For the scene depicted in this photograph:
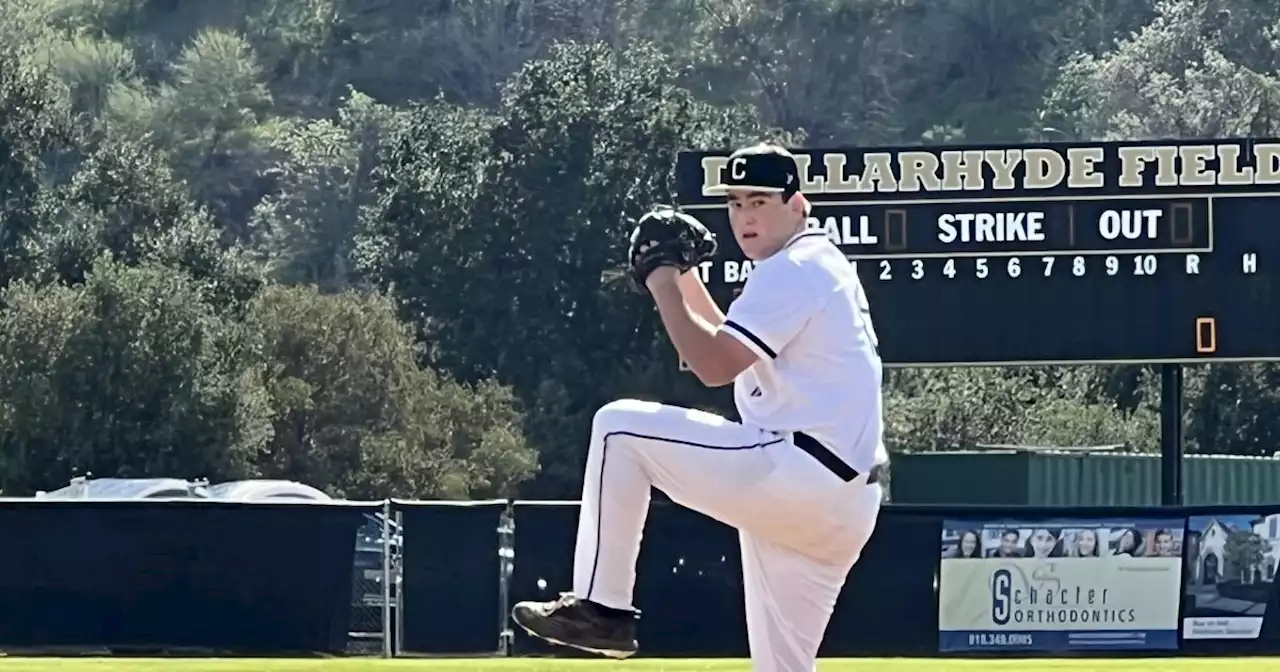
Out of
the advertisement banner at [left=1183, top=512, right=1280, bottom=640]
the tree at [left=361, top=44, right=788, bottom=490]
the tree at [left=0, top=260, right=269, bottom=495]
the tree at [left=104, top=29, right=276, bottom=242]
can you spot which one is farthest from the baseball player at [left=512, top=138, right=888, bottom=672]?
the tree at [left=104, top=29, right=276, bottom=242]

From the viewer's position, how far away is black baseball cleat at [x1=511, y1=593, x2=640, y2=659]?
6258 millimetres

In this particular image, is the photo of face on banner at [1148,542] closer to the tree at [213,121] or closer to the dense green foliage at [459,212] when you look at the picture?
the dense green foliage at [459,212]

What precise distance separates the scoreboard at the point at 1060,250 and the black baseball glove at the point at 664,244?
13.4 meters

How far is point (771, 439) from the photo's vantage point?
635cm

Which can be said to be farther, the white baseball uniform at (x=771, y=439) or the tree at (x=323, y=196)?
the tree at (x=323, y=196)

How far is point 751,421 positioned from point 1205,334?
1422cm

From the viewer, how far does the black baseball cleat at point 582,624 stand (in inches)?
246

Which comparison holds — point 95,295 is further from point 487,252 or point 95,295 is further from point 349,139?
point 349,139

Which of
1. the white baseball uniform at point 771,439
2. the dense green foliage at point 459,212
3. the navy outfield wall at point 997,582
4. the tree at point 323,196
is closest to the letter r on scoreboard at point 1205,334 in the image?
the navy outfield wall at point 997,582

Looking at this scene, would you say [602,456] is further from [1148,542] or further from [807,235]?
[1148,542]

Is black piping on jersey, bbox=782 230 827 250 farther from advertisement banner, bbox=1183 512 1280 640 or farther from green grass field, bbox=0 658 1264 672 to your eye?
advertisement banner, bbox=1183 512 1280 640

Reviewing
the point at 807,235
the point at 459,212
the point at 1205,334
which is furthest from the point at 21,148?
the point at 807,235

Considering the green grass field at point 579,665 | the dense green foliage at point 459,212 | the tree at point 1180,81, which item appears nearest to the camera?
the green grass field at point 579,665

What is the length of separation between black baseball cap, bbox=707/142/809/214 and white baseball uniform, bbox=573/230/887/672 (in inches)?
6.3
